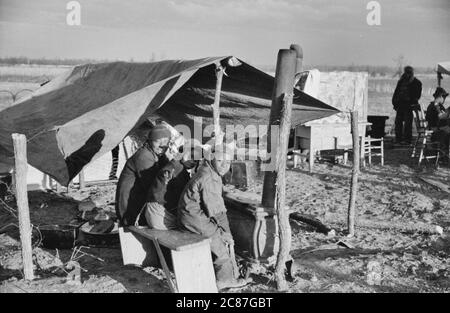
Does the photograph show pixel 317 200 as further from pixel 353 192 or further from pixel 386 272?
pixel 386 272

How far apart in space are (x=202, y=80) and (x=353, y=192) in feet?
9.10

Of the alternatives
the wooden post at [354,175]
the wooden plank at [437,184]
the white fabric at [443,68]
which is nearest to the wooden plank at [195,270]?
the wooden post at [354,175]

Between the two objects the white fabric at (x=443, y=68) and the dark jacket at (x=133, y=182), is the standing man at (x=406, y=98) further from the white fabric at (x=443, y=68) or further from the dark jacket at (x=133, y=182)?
the dark jacket at (x=133, y=182)

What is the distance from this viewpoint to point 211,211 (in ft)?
17.6

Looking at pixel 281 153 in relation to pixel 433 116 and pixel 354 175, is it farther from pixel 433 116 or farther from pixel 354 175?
pixel 433 116

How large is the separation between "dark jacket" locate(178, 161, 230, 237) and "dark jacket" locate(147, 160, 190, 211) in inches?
14.6

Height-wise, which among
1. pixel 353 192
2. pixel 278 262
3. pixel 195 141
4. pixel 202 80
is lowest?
pixel 278 262

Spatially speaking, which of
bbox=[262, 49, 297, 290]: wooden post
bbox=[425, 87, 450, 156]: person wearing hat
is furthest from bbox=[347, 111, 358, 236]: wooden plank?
bbox=[425, 87, 450, 156]: person wearing hat

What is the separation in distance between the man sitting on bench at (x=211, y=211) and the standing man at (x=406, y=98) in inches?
397

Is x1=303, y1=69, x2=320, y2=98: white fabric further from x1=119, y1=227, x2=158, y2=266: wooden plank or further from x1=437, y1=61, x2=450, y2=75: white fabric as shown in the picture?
x1=119, y1=227, x2=158, y2=266: wooden plank

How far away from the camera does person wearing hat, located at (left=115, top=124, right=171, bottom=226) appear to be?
6066 millimetres

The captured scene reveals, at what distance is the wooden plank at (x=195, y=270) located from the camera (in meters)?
4.98

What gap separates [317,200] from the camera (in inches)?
358
